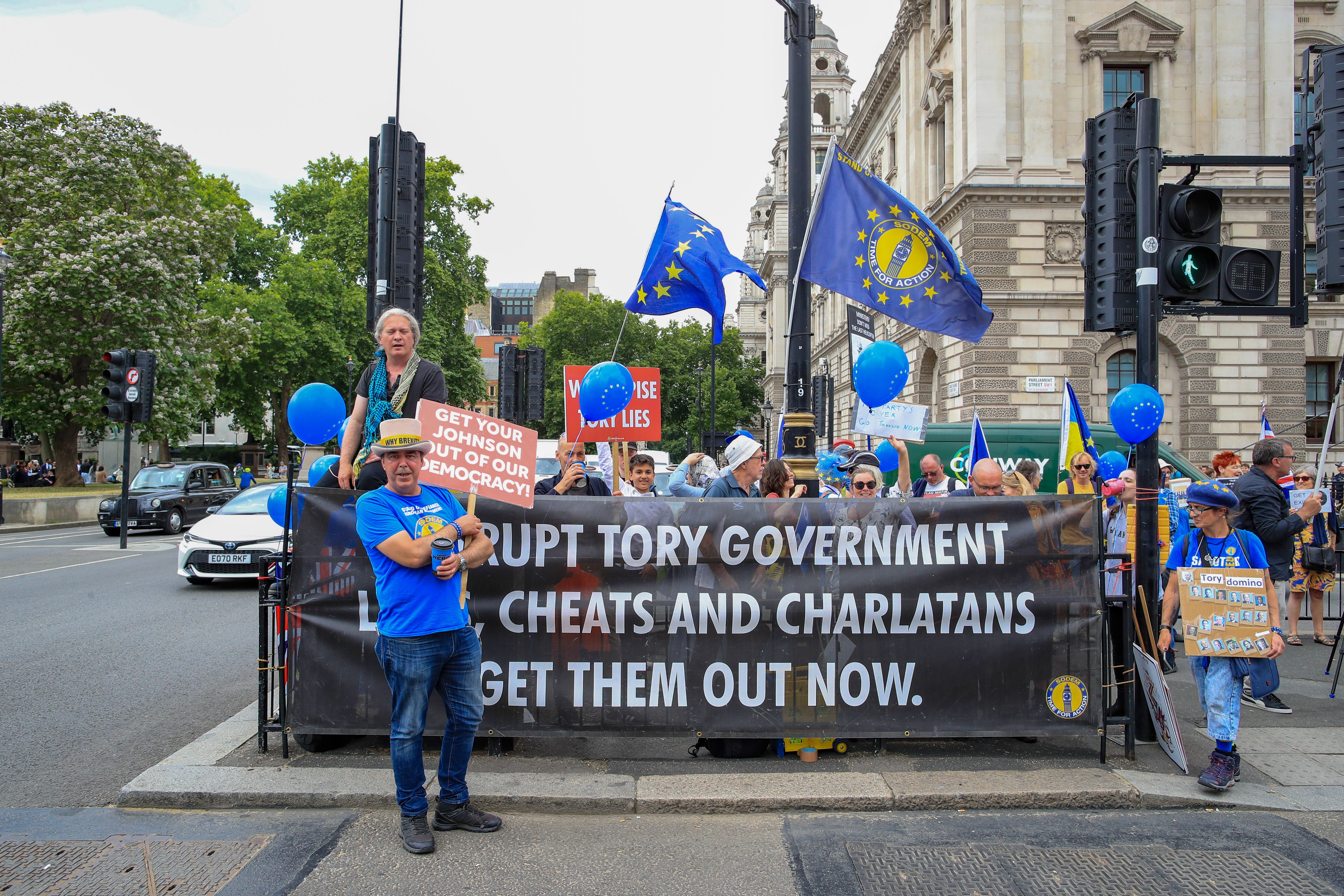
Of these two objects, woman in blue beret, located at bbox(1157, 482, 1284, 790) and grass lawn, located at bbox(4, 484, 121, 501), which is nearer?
woman in blue beret, located at bbox(1157, 482, 1284, 790)

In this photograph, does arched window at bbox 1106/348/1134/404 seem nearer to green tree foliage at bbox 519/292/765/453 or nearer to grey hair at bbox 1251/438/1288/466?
grey hair at bbox 1251/438/1288/466

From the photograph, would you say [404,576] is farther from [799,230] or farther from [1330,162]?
[1330,162]

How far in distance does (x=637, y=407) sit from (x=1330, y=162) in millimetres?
6219

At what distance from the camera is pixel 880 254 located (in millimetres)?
6871

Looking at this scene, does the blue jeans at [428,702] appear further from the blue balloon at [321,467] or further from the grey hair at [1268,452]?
the grey hair at [1268,452]

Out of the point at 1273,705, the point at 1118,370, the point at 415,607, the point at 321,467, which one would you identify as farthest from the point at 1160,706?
the point at 1118,370

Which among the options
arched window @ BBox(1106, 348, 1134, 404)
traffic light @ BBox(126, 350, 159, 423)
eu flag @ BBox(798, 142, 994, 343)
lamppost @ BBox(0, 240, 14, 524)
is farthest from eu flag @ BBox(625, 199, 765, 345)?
arched window @ BBox(1106, 348, 1134, 404)

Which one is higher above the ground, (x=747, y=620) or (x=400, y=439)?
(x=400, y=439)

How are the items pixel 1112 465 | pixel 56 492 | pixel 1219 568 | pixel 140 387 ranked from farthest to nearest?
pixel 56 492
pixel 140 387
pixel 1112 465
pixel 1219 568

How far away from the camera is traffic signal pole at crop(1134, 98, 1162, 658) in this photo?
5.26 metres

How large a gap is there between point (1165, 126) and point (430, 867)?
27.0 m

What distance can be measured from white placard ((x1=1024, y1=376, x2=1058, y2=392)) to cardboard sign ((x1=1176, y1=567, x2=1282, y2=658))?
20.4 m

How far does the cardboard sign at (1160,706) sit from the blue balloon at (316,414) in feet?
18.0

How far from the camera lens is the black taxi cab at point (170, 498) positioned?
21.2 m
